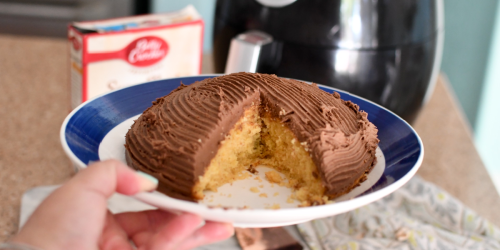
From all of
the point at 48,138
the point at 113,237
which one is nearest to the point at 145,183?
the point at 113,237

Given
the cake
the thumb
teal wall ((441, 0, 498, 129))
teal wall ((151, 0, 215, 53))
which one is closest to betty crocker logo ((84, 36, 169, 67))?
the cake

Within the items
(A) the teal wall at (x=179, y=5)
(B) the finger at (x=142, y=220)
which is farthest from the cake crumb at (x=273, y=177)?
(A) the teal wall at (x=179, y=5)

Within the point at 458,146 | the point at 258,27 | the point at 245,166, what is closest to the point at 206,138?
the point at 245,166

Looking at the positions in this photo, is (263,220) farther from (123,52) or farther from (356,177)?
(123,52)

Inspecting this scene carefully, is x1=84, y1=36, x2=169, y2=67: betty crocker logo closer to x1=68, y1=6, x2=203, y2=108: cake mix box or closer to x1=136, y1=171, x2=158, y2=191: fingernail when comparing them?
x1=68, y1=6, x2=203, y2=108: cake mix box

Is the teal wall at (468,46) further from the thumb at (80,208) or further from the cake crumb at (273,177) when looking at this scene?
the thumb at (80,208)
